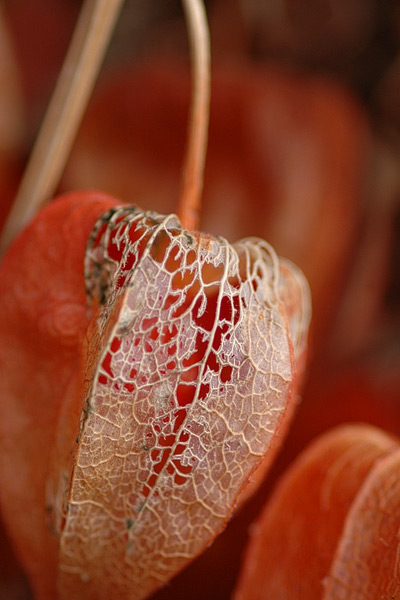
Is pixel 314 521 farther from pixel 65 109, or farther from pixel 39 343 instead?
pixel 65 109

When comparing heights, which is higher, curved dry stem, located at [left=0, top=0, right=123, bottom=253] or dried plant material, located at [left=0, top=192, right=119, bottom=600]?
curved dry stem, located at [left=0, top=0, right=123, bottom=253]

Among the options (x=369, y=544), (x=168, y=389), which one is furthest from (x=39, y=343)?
(x=369, y=544)

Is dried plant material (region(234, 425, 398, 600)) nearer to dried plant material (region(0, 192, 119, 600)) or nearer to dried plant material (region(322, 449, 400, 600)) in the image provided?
dried plant material (region(322, 449, 400, 600))

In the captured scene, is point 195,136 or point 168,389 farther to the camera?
point 195,136

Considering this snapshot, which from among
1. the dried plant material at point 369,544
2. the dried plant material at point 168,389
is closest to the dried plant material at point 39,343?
the dried plant material at point 168,389

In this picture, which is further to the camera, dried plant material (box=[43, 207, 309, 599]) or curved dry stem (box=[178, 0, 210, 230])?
curved dry stem (box=[178, 0, 210, 230])

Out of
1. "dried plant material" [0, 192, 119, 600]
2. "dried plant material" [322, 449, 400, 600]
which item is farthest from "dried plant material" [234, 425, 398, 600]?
"dried plant material" [0, 192, 119, 600]
